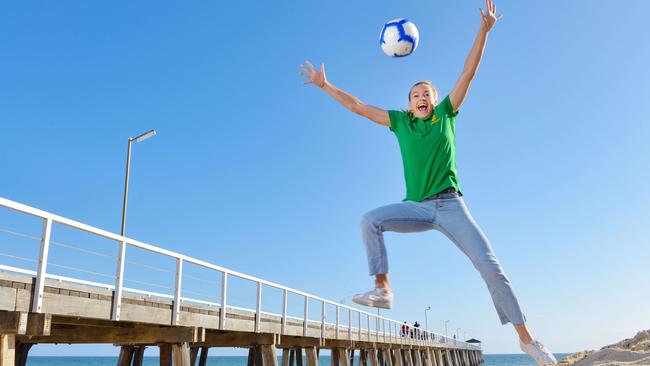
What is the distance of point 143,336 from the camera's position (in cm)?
1058

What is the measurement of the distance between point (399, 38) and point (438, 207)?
1324 mm

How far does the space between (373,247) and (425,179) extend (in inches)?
19.0

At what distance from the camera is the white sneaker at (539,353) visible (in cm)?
A: 331

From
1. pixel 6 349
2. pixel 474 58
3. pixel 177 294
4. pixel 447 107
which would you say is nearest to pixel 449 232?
pixel 447 107

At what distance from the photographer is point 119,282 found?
8359 mm

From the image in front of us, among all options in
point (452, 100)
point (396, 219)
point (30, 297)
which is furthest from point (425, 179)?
point (30, 297)

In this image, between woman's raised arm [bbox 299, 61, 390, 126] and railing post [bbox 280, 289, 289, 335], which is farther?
railing post [bbox 280, 289, 289, 335]

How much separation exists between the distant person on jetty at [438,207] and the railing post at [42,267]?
466cm

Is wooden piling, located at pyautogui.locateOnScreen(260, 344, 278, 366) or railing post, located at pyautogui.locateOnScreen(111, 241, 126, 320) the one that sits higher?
railing post, located at pyautogui.locateOnScreen(111, 241, 126, 320)

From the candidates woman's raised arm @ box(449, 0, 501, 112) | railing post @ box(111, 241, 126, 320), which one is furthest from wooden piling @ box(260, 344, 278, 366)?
woman's raised arm @ box(449, 0, 501, 112)

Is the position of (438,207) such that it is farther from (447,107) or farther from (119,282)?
(119,282)

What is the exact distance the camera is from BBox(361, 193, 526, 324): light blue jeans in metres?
3.34

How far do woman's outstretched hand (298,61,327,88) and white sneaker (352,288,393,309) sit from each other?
147cm

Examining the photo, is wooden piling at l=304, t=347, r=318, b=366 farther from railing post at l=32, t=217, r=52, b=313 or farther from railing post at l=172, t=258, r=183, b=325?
railing post at l=32, t=217, r=52, b=313
